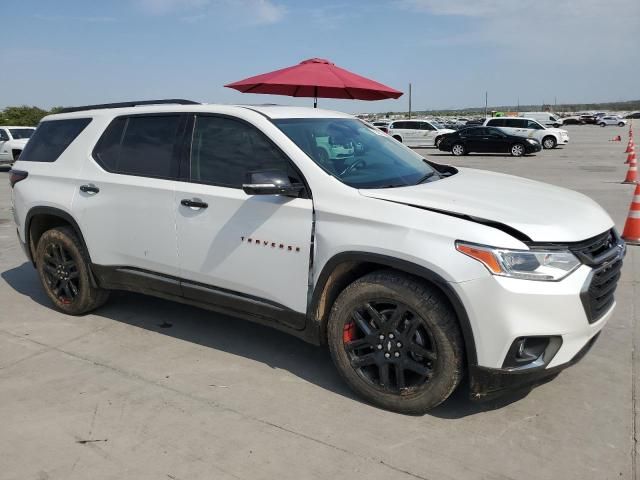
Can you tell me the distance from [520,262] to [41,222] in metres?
4.00

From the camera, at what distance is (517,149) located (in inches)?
942

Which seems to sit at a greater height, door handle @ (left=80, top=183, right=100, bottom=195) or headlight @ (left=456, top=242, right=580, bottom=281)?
door handle @ (left=80, top=183, right=100, bottom=195)

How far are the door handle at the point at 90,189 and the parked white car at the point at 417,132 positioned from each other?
25.3 metres

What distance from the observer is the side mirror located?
315 centimetres

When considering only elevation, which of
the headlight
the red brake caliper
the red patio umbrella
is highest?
the red patio umbrella

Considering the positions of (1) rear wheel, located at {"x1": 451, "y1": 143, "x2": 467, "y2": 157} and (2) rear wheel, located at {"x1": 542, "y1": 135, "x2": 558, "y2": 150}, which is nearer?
(1) rear wheel, located at {"x1": 451, "y1": 143, "x2": 467, "y2": 157}

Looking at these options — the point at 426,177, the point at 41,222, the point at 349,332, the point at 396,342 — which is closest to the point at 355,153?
the point at 426,177

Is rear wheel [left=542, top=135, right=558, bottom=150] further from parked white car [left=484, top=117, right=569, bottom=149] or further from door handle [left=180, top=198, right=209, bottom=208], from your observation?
door handle [left=180, top=198, right=209, bottom=208]

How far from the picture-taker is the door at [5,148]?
60.0 feet

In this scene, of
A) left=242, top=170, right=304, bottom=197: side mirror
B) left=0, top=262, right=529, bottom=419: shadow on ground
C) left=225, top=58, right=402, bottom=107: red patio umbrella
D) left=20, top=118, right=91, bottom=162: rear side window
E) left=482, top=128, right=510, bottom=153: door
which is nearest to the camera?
left=242, top=170, right=304, bottom=197: side mirror

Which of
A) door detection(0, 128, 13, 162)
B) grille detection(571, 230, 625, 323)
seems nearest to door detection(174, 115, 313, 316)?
grille detection(571, 230, 625, 323)

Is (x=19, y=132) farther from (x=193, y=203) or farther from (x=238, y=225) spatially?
(x=238, y=225)

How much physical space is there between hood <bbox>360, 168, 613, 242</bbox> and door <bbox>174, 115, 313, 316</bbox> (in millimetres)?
545

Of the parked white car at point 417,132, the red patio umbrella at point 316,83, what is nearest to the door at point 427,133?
the parked white car at point 417,132
